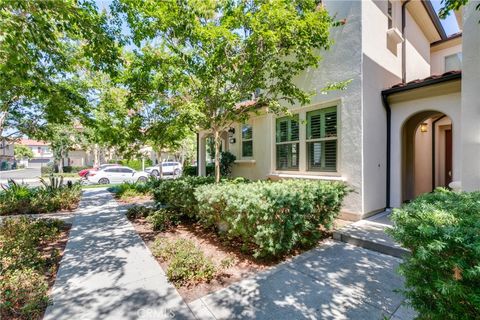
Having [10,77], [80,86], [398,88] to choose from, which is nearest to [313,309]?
[398,88]

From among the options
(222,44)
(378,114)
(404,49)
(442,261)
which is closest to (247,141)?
(378,114)

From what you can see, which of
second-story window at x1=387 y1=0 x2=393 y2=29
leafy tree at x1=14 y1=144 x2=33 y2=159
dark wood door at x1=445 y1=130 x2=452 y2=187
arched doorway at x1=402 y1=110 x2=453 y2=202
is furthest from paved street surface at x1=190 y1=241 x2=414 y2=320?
leafy tree at x1=14 y1=144 x2=33 y2=159

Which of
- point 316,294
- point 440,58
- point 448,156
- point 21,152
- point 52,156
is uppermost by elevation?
point 440,58

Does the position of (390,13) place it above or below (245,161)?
above

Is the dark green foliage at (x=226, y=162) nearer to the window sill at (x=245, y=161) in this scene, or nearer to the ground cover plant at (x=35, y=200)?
the window sill at (x=245, y=161)

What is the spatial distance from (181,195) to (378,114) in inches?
244

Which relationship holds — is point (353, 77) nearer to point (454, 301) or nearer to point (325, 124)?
point (325, 124)

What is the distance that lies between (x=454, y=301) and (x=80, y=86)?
12.4 meters

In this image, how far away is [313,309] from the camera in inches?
118

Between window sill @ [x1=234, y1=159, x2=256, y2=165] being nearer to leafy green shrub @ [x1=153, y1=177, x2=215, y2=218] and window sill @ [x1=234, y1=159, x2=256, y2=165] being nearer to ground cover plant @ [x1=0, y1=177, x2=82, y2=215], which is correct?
leafy green shrub @ [x1=153, y1=177, x2=215, y2=218]

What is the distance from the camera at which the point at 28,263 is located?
4031 mm

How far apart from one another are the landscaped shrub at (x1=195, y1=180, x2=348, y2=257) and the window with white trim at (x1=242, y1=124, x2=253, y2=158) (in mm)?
5470

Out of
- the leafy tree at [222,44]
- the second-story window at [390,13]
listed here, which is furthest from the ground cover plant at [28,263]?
the second-story window at [390,13]

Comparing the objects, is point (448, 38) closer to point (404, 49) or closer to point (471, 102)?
point (404, 49)
